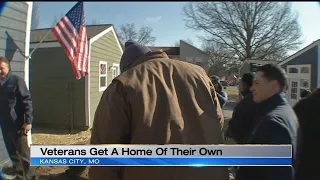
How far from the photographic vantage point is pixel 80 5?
1094 mm

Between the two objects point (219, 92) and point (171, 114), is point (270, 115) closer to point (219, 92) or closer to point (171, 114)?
point (219, 92)

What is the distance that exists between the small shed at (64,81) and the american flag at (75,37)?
0.03m

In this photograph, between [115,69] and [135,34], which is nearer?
[135,34]

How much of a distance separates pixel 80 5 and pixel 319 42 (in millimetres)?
1084

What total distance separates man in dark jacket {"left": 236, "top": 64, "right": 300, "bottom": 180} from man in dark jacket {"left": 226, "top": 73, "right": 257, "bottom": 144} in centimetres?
2

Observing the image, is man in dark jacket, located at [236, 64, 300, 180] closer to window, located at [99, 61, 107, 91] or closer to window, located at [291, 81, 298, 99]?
window, located at [291, 81, 298, 99]

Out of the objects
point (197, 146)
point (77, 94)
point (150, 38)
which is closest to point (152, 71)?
point (150, 38)

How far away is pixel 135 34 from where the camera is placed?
120 cm

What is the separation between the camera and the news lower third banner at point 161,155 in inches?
44.1

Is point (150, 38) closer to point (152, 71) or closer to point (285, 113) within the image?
point (152, 71)

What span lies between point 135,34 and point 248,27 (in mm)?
538

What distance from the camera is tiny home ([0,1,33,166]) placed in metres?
1.07

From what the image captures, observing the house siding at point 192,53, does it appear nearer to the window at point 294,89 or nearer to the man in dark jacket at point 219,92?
the man in dark jacket at point 219,92

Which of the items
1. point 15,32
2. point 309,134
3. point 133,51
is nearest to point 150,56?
point 133,51
